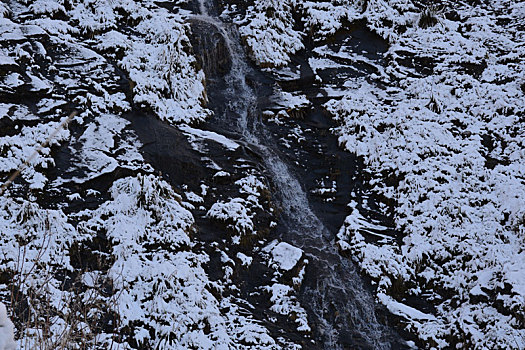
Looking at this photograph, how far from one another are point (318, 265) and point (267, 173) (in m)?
2.07

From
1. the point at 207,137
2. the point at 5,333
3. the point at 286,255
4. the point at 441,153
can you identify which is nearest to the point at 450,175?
the point at 441,153

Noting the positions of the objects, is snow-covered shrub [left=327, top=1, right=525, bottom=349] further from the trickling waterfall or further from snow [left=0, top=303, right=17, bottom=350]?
snow [left=0, top=303, right=17, bottom=350]

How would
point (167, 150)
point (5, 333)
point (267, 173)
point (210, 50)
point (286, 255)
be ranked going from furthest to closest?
1. point (210, 50)
2. point (267, 173)
3. point (167, 150)
4. point (286, 255)
5. point (5, 333)

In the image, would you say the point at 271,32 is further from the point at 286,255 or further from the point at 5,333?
the point at 5,333

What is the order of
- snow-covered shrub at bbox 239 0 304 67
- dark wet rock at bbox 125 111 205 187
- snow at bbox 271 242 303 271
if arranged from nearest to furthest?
snow at bbox 271 242 303 271 → dark wet rock at bbox 125 111 205 187 → snow-covered shrub at bbox 239 0 304 67

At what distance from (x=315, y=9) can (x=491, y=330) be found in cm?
914

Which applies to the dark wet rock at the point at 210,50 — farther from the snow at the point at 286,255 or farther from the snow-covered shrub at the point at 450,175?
the snow at the point at 286,255

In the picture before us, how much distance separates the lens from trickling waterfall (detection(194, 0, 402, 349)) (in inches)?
282

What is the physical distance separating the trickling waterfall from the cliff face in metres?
0.03

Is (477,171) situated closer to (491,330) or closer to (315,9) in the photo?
(491,330)

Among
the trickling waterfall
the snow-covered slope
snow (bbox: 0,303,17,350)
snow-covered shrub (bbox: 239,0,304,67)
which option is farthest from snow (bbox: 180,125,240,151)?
snow (bbox: 0,303,17,350)

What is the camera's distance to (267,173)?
29.8ft

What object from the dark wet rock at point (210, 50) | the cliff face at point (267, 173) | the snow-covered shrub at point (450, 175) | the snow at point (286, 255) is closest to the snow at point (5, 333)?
the cliff face at point (267, 173)

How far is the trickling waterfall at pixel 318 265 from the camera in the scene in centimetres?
716
